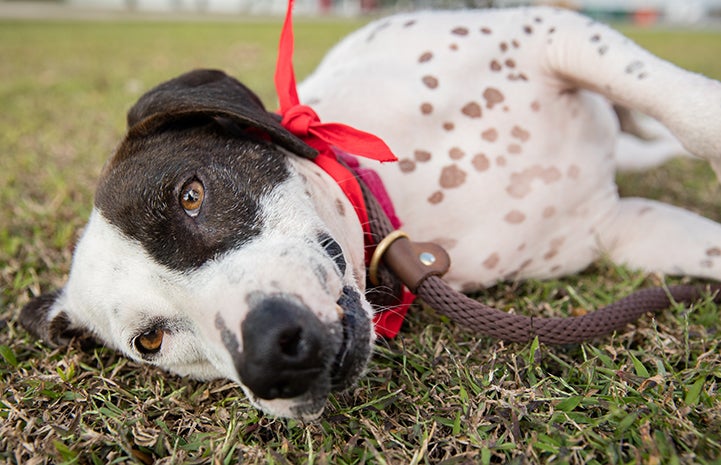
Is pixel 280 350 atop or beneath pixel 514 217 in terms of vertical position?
atop

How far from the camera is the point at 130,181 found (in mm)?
2006

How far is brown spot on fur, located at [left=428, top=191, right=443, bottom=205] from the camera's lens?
8.09ft

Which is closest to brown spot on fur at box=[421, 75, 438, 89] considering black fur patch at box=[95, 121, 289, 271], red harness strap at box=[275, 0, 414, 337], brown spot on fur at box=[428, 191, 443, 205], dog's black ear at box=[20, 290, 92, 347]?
brown spot on fur at box=[428, 191, 443, 205]

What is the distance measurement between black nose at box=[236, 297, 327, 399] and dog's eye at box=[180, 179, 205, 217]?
0.50 m

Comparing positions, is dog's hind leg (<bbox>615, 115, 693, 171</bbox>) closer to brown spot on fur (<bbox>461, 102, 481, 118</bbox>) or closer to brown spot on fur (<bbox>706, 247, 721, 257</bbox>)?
brown spot on fur (<bbox>706, 247, 721, 257</bbox>)

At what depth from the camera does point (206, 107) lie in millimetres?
2057

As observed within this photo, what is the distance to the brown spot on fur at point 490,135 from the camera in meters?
2.56

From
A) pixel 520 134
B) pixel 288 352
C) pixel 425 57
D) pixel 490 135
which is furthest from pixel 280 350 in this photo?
pixel 425 57

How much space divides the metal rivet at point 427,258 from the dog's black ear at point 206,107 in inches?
21.7

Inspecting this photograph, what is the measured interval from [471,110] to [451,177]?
1.14 feet

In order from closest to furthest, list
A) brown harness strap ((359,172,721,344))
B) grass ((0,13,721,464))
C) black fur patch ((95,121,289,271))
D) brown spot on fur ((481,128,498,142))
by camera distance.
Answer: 1. grass ((0,13,721,464))
2. black fur patch ((95,121,289,271))
3. brown harness strap ((359,172,721,344))
4. brown spot on fur ((481,128,498,142))

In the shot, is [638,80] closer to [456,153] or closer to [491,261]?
[456,153]

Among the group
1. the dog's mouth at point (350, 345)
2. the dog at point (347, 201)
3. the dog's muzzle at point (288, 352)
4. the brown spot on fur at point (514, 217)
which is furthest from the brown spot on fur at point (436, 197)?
the dog's muzzle at point (288, 352)

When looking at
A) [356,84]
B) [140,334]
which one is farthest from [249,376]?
[356,84]
